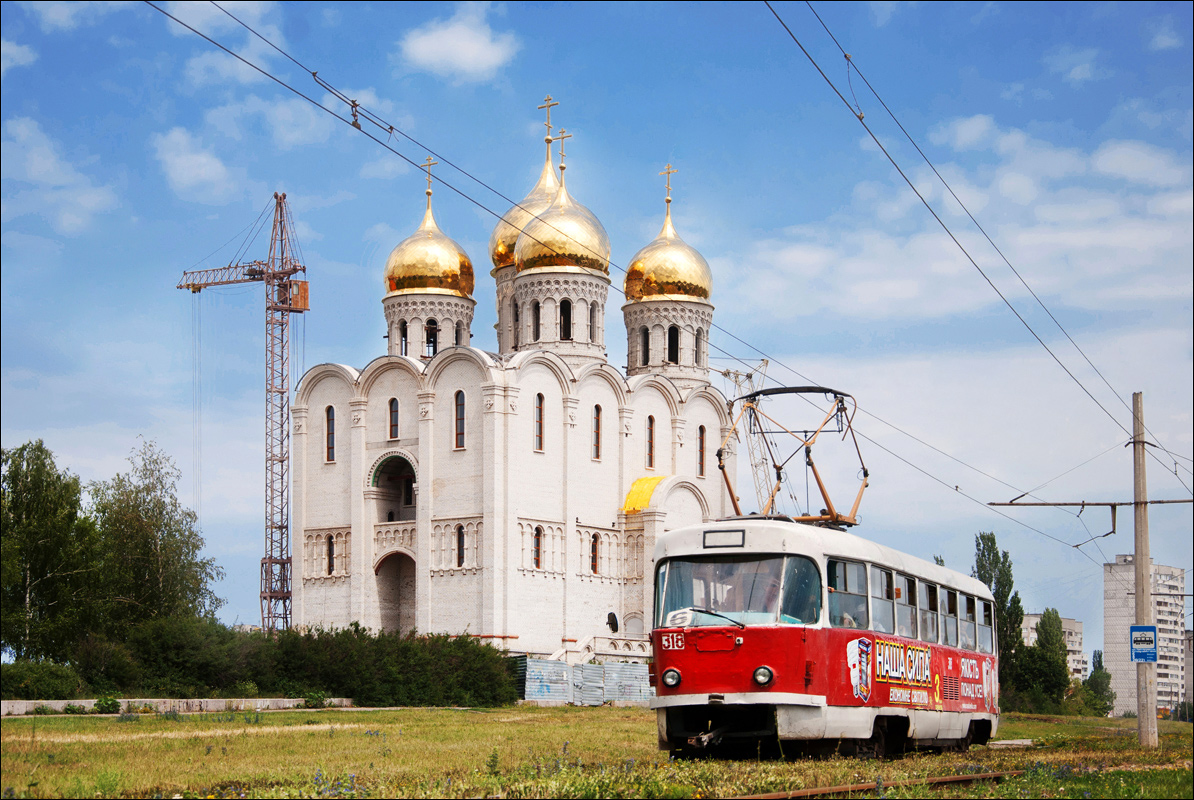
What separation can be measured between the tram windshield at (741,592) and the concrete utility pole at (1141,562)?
11.4 metres

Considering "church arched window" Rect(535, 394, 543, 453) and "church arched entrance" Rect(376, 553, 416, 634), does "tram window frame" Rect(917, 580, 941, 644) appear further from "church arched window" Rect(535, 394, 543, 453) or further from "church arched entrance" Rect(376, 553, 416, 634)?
"church arched entrance" Rect(376, 553, 416, 634)

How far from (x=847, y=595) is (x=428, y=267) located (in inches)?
1521

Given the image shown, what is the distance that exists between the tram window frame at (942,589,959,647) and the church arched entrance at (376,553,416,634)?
30.0 metres

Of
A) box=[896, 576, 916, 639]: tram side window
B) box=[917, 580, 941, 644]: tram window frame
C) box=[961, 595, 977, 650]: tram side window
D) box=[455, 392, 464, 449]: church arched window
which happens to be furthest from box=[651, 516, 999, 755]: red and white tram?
box=[455, 392, 464, 449]: church arched window

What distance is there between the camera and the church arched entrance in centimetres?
4912

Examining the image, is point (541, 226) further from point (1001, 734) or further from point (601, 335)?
point (1001, 734)

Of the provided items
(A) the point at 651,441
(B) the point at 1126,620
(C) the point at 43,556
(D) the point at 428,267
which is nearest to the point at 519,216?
(D) the point at 428,267

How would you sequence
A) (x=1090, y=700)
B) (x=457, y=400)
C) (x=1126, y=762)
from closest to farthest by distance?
(x=1126, y=762), (x=457, y=400), (x=1090, y=700)

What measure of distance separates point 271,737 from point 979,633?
1113 cm

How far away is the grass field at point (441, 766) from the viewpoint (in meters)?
12.1

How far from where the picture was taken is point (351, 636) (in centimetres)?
3416

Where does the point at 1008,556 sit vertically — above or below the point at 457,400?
below

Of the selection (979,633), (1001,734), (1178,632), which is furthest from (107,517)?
(1178,632)

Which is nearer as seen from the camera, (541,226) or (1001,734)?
(1001,734)
